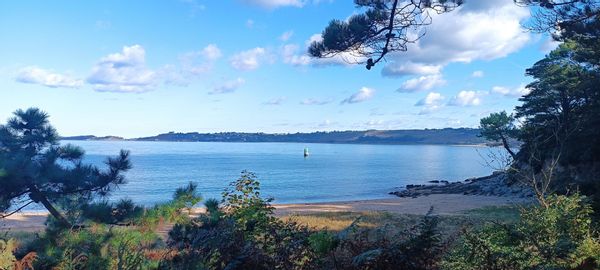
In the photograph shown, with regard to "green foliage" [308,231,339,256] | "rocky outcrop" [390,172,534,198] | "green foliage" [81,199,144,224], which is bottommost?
"rocky outcrop" [390,172,534,198]

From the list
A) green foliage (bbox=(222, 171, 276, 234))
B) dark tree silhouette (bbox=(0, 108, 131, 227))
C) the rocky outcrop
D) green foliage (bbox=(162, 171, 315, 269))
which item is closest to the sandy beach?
the rocky outcrop

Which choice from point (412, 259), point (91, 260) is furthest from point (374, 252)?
point (91, 260)

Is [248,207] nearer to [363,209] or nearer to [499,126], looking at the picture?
[363,209]

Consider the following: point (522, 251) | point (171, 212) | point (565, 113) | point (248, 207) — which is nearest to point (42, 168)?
point (171, 212)

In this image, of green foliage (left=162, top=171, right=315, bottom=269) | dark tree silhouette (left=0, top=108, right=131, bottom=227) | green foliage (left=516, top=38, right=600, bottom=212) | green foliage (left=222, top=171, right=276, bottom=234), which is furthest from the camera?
green foliage (left=516, top=38, right=600, bottom=212)

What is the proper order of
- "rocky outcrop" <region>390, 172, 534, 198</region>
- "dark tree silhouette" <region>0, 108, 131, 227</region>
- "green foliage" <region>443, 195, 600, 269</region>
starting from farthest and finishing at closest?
"rocky outcrop" <region>390, 172, 534, 198</region>
"dark tree silhouette" <region>0, 108, 131, 227</region>
"green foliage" <region>443, 195, 600, 269</region>

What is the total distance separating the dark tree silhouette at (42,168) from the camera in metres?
8.19

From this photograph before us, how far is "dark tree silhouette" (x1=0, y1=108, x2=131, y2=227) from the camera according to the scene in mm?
8188

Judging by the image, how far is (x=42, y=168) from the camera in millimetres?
8422

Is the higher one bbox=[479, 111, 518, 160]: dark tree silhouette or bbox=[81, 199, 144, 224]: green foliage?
bbox=[479, 111, 518, 160]: dark tree silhouette

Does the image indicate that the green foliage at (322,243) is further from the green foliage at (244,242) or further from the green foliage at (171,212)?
the green foliage at (171,212)

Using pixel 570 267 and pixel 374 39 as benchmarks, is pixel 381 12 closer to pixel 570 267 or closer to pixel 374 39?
pixel 374 39

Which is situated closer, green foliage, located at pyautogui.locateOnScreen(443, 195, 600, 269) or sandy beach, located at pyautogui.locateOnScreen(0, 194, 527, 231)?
green foliage, located at pyautogui.locateOnScreen(443, 195, 600, 269)

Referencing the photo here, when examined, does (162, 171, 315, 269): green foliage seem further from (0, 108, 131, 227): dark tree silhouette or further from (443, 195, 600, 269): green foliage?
(0, 108, 131, 227): dark tree silhouette
